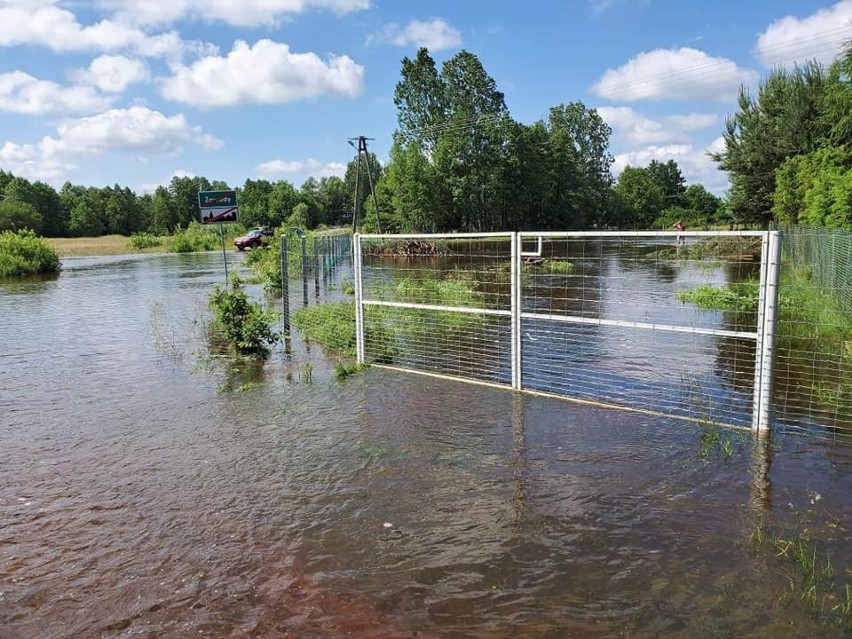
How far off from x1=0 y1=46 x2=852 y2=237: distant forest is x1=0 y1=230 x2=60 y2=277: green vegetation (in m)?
17.7

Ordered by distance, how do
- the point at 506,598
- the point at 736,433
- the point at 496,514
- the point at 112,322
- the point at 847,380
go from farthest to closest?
the point at 112,322, the point at 847,380, the point at 736,433, the point at 496,514, the point at 506,598

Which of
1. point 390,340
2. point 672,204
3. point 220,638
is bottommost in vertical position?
point 220,638

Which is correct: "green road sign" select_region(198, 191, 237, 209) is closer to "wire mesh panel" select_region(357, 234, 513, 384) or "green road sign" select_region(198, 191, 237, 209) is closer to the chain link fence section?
"wire mesh panel" select_region(357, 234, 513, 384)

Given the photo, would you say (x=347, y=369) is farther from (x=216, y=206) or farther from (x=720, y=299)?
(x=216, y=206)

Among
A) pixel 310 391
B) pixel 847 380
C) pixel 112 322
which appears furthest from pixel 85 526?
pixel 112 322

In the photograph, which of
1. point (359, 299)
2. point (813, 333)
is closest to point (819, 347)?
point (813, 333)

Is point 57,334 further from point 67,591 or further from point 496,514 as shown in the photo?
point 496,514

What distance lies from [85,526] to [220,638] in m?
1.89

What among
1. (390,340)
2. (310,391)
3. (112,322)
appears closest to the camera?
(310,391)

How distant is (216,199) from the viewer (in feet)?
54.8

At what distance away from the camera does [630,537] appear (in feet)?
13.2

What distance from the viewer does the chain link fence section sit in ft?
20.2

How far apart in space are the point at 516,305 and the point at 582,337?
3.61 metres

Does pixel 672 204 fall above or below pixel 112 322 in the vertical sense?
above
